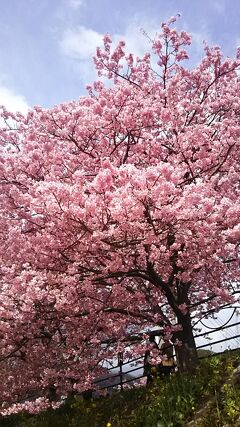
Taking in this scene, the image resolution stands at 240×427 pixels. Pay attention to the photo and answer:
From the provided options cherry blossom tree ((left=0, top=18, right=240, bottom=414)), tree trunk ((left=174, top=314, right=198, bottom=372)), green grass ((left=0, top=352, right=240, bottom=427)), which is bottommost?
green grass ((left=0, top=352, right=240, bottom=427))

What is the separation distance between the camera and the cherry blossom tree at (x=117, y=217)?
7.45 meters

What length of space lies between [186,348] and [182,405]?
8.26ft

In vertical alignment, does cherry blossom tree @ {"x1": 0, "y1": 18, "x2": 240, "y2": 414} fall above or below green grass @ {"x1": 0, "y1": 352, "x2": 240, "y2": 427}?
above

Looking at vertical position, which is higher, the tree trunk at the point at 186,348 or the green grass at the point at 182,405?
the tree trunk at the point at 186,348

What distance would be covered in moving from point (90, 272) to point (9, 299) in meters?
1.88

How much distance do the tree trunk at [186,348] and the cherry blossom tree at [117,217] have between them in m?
0.03

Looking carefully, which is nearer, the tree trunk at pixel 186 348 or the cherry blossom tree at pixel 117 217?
the cherry blossom tree at pixel 117 217

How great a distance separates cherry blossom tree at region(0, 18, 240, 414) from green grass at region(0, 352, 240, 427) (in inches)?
31.6

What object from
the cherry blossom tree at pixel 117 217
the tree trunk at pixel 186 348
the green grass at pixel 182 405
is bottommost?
the green grass at pixel 182 405

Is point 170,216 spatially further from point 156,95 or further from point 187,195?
point 156,95

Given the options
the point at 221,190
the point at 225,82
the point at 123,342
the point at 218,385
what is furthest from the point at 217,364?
the point at 225,82

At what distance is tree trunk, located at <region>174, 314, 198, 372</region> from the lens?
935cm

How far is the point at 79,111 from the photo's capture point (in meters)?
9.91

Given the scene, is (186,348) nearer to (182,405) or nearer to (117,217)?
(182,405)
